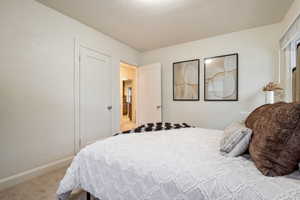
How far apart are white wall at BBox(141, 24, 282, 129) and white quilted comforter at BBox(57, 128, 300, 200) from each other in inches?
81.2

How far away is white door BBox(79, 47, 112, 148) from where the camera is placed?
2789 millimetres

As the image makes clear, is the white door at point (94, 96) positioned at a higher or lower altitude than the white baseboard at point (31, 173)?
higher

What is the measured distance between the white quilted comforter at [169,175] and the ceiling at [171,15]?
2063 millimetres

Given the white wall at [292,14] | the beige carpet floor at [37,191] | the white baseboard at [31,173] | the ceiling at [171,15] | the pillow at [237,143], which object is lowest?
the beige carpet floor at [37,191]

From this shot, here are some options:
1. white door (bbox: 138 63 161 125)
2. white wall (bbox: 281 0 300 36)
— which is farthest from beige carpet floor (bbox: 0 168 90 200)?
white wall (bbox: 281 0 300 36)

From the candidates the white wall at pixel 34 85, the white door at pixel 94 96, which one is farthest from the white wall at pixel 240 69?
the white wall at pixel 34 85

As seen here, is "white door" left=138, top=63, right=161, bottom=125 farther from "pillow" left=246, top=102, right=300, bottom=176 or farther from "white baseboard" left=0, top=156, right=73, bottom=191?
"pillow" left=246, top=102, right=300, bottom=176

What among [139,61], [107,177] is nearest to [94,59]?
[139,61]

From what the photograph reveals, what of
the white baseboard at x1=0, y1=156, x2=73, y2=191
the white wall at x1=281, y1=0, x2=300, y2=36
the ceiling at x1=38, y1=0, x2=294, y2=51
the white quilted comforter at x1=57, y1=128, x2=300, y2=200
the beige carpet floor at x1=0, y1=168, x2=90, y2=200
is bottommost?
the beige carpet floor at x1=0, y1=168, x2=90, y2=200

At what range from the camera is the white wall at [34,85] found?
1.84m

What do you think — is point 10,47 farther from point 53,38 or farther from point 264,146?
point 264,146

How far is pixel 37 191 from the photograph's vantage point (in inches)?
68.1

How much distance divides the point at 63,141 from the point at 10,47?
153cm

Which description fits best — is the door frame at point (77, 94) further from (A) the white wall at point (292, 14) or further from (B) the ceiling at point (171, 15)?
(A) the white wall at point (292, 14)
